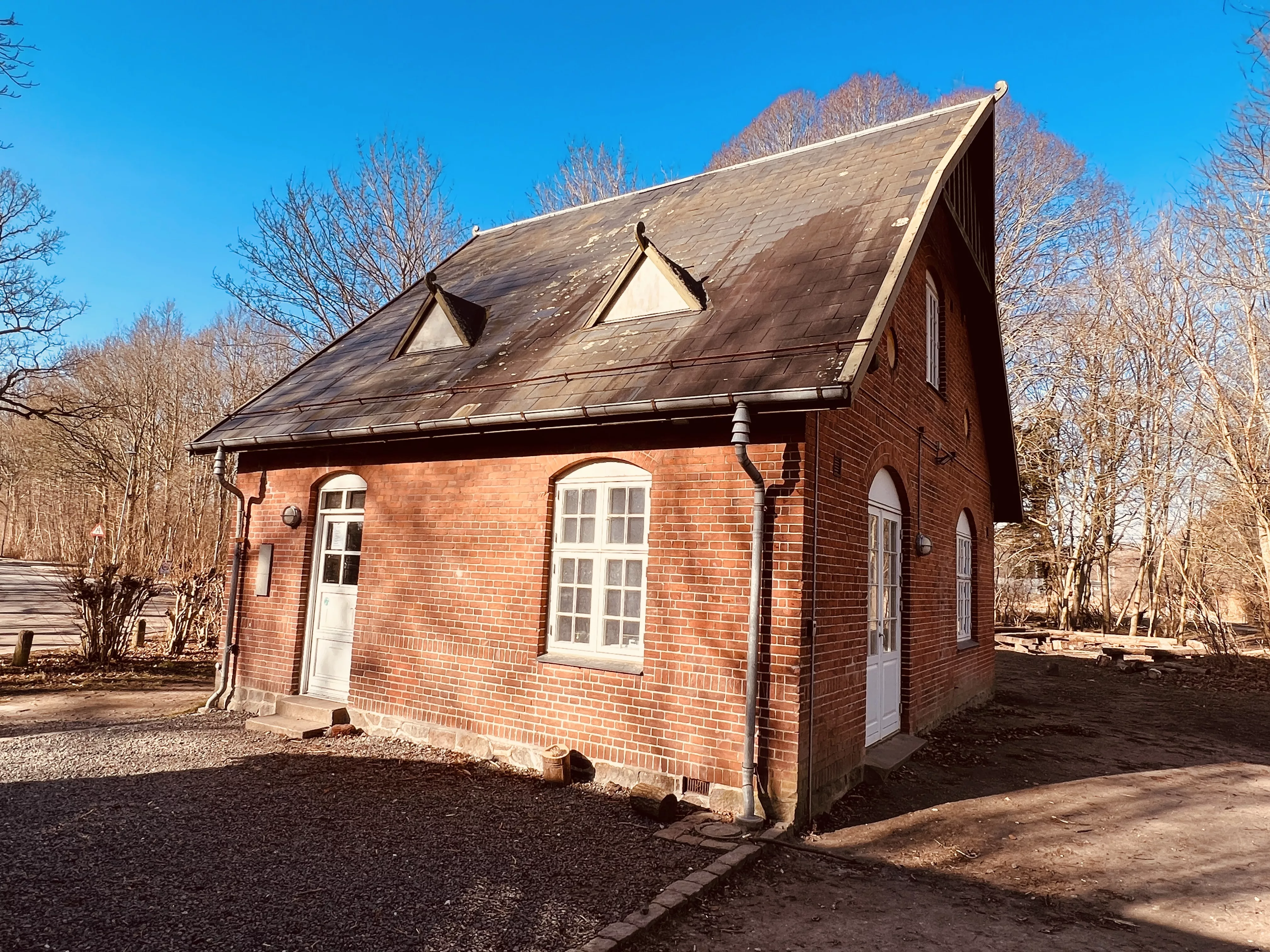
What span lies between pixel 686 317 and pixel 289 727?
246 inches

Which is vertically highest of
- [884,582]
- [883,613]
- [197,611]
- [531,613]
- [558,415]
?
[558,415]

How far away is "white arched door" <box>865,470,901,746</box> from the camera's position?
7684 mm

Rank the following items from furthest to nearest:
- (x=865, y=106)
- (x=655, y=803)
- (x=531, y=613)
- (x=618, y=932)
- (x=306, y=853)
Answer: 1. (x=865, y=106)
2. (x=531, y=613)
3. (x=655, y=803)
4. (x=306, y=853)
5. (x=618, y=932)

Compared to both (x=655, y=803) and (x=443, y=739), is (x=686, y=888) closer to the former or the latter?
(x=655, y=803)

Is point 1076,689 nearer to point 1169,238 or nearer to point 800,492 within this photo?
point 800,492

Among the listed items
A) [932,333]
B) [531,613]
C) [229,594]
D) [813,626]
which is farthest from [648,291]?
[229,594]

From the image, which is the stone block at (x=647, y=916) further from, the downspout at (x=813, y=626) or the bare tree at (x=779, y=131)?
the bare tree at (x=779, y=131)

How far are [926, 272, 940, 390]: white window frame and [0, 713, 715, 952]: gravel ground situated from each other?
678cm

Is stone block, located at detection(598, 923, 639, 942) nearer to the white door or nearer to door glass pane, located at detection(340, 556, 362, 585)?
the white door

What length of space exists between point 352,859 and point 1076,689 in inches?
561

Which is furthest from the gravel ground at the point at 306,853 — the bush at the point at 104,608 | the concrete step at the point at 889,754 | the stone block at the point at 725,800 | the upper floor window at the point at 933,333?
Answer: the upper floor window at the point at 933,333

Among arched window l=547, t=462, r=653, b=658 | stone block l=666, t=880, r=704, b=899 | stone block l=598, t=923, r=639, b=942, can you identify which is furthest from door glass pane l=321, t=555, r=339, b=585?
stone block l=598, t=923, r=639, b=942

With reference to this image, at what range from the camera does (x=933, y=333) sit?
10.1m

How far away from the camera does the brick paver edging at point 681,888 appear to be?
378cm
